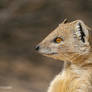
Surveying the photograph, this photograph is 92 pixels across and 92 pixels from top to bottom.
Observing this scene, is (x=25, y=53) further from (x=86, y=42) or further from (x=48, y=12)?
(x=86, y=42)

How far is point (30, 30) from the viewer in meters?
11.7

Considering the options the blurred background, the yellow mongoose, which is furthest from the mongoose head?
the blurred background

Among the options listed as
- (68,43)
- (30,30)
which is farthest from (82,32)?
(30,30)

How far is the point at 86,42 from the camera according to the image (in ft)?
13.5

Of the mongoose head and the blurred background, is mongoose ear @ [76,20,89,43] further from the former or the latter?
the blurred background

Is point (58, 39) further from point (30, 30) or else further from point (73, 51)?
point (30, 30)

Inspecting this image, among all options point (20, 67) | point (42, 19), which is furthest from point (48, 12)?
point (20, 67)

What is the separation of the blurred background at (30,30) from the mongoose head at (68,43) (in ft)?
20.0

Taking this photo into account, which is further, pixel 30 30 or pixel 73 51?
pixel 30 30

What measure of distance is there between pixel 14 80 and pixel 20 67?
0.47 meters

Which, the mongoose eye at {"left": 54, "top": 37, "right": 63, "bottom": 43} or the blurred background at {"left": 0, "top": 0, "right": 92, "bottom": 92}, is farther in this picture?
the blurred background at {"left": 0, "top": 0, "right": 92, "bottom": 92}

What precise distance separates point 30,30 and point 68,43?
7.54 m

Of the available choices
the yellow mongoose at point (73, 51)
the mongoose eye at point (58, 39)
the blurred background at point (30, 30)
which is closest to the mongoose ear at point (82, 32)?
the yellow mongoose at point (73, 51)

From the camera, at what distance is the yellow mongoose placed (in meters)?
4.13
